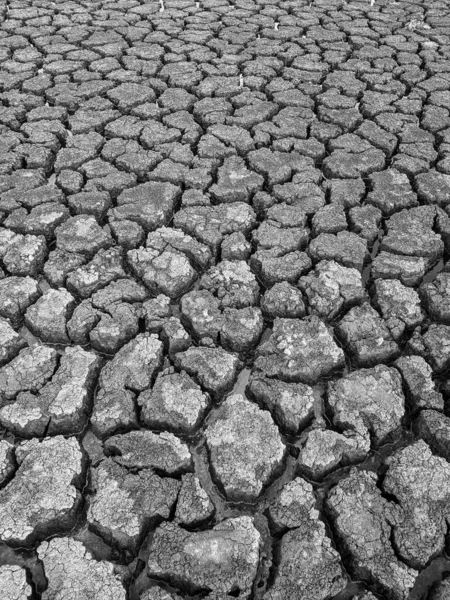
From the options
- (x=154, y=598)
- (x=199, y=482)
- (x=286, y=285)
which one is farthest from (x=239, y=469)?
(x=286, y=285)

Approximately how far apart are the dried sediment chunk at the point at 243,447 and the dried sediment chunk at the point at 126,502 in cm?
18

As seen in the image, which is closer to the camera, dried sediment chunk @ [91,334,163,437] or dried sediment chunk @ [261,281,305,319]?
dried sediment chunk @ [91,334,163,437]

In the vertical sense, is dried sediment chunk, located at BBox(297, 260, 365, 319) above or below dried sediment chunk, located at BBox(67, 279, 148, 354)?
above

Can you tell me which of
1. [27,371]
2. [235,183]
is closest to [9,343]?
[27,371]

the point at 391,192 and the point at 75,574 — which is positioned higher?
the point at 391,192

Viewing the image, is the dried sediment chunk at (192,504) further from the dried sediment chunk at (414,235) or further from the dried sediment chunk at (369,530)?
the dried sediment chunk at (414,235)

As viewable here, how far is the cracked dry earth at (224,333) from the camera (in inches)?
63.6

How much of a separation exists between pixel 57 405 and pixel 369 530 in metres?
1.15

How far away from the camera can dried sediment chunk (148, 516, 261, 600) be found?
154cm

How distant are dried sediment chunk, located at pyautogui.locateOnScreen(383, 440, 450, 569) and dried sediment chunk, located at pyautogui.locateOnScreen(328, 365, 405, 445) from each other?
12 cm

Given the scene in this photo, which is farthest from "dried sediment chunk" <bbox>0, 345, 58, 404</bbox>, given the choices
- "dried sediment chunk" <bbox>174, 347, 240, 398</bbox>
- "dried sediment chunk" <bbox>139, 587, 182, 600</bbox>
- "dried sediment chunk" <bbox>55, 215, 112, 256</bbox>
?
"dried sediment chunk" <bbox>139, 587, 182, 600</bbox>

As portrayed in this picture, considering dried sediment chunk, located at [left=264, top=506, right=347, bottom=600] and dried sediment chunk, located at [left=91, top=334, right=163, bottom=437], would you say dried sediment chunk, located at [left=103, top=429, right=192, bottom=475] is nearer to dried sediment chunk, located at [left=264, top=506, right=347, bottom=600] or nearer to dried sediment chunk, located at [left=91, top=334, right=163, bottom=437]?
dried sediment chunk, located at [left=91, top=334, right=163, bottom=437]

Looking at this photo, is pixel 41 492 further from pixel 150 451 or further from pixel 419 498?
pixel 419 498

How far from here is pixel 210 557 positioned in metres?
1.57
